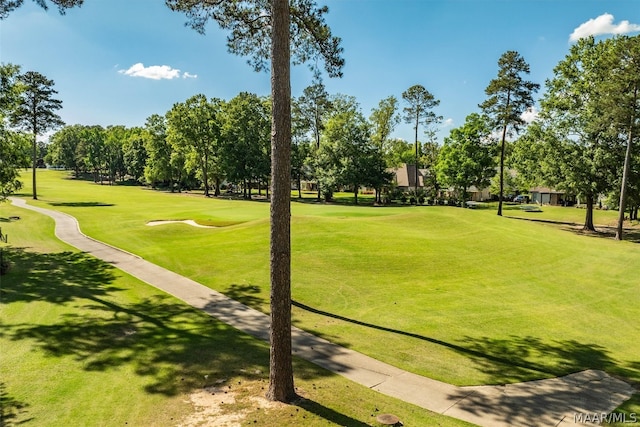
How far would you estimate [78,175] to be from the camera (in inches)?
4833

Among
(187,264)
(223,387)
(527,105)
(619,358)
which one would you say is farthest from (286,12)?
(527,105)

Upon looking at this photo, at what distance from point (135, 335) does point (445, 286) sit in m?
12.6

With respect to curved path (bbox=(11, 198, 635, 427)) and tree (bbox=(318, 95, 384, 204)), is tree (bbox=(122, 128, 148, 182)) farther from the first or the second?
curved path (bbox=(11, 198, 635, 427))

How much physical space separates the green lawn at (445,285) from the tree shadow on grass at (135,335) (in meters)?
Result: 2.80

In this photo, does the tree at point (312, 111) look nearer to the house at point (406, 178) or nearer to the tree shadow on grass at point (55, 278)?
the house at point (406, 178)

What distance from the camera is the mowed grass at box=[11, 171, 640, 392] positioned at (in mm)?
11586

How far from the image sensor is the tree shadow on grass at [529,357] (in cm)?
1049

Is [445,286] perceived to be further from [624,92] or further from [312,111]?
[312,111]

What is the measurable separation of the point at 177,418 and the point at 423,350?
7.12 m

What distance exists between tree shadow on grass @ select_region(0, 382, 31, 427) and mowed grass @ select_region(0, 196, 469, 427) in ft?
0.06

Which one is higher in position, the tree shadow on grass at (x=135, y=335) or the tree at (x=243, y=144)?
the tree at (x=243, y=144)

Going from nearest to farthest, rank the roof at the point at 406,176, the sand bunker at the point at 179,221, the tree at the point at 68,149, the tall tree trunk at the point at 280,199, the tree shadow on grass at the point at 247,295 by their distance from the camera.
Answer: the tall tree trunk at the point at 280,199 < the tree shadow on grass at the point at 247,295 < the sand bunker at the point at 179,221 < the roof at the point at 406,176 < the tree at the point at 68,149

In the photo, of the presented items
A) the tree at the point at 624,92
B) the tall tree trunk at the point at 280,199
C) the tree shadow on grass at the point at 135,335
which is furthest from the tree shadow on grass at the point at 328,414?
the tree at the point at 624,92

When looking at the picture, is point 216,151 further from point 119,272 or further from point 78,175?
point 78,175
